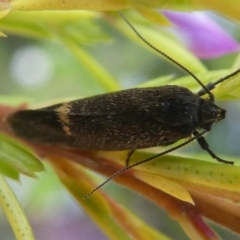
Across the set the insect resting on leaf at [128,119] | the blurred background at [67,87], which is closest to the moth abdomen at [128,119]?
the insect resting on leaf at [128,119]

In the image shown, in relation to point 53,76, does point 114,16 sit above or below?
above

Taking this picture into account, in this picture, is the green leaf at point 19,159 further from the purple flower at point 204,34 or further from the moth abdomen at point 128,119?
the purple flower at point 204,34

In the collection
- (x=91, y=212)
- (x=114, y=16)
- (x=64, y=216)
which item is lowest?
(x=64, y=216)

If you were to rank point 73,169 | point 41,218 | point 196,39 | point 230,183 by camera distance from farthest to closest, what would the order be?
point 41,218 < point 196,39 < point 73,169 < point 230,183

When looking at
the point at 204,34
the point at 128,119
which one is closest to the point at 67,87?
the point at 204,34

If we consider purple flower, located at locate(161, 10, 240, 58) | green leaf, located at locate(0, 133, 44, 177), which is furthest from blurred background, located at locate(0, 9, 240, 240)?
green leaf, located at locate(0, 133, 44, 177)

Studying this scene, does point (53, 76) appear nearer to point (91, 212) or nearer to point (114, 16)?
point (114, 16)

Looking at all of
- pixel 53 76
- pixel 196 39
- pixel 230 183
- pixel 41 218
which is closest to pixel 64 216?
pixel 41 218

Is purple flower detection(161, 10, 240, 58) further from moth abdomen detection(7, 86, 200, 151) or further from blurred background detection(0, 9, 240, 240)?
blurred background detection(0, 9, 240, 240)
